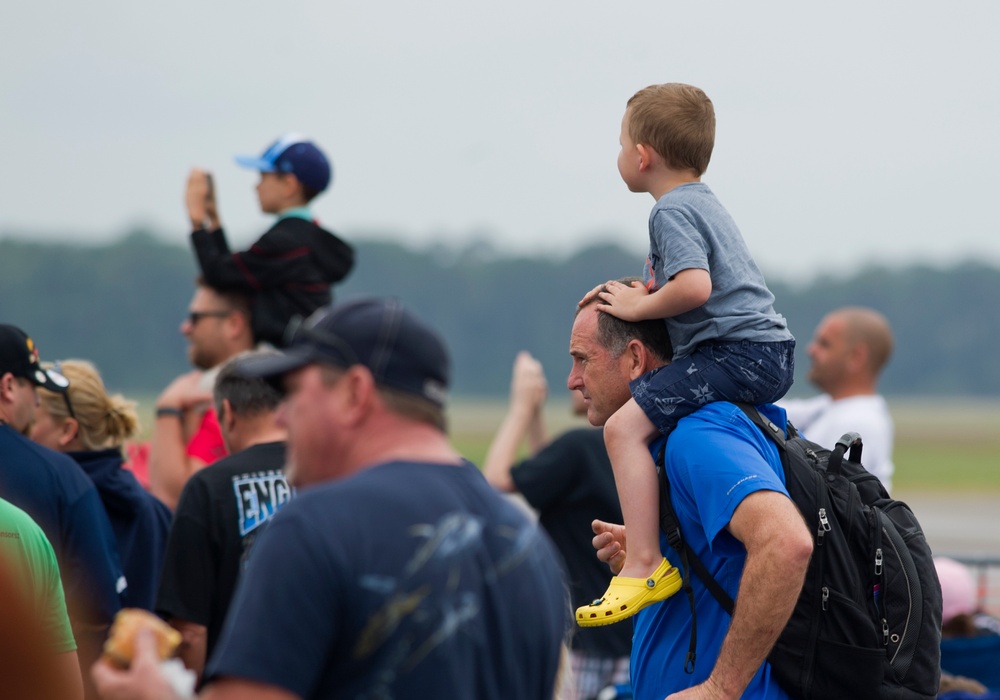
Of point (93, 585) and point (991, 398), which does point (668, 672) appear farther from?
point (991, 398)

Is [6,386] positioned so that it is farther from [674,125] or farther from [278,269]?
[674,125]

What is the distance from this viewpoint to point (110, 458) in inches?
208

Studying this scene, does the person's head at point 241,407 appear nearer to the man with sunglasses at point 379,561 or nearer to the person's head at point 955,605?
the man with sunglasses at point 379,561

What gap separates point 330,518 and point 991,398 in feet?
341

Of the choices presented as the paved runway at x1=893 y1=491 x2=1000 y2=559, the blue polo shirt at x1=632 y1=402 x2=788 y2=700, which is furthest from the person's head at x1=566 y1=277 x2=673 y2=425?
the paved runway at x1=893 y1=491 x2=1000 y2=559

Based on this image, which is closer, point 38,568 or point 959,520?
point 38,568

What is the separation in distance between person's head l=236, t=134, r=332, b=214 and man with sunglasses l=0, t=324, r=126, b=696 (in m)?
2.16

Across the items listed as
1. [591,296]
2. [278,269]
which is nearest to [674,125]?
[591,296]

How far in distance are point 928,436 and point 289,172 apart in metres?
68.8

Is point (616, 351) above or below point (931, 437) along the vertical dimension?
above

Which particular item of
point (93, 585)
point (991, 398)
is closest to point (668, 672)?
point (93, 585)

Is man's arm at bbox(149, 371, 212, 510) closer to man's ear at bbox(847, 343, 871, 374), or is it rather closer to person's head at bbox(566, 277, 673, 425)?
person's head at bbox(566, 277, 673, 425)

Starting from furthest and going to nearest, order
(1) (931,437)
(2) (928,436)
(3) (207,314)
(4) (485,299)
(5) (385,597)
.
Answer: (4) (485,299)
(2) (928,436)
(1) (931,437)
(3) (207,314)
(5) (385,597)

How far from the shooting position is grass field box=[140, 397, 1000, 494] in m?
45.1
